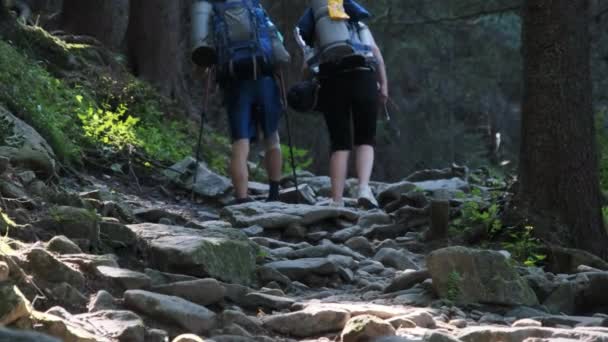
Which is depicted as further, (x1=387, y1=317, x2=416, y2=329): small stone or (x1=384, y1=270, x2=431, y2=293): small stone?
(x1=384, y1=270, x2=431, y2=293): small stone

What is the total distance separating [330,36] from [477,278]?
397 cm

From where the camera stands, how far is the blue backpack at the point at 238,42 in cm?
956

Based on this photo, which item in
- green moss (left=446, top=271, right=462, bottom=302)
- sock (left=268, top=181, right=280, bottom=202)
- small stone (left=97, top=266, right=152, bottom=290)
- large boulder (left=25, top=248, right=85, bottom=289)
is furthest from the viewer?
sock (left=268, top=181, right=280, bottom=202)

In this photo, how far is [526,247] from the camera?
304 inches

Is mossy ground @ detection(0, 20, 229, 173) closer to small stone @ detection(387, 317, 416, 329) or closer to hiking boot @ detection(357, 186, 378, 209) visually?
hiking boot @ detection(357, 186, 378, 209)

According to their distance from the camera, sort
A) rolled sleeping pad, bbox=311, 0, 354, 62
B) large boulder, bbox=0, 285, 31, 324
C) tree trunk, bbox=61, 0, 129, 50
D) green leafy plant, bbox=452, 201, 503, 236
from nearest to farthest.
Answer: large boulder, bbox=0, 285, 31, 324 → green leafy plant, bbox=452, 201, 503, 236 → rolled sleeping pad, bbox=311, 0, 354, 62 → tree trunk, bbox=61, 0, 129, 50

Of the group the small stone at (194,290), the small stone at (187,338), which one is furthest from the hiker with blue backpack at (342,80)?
the small stone at (187,338)

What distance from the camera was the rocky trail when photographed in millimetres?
4676

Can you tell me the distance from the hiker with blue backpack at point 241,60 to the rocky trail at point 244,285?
161 centimetres

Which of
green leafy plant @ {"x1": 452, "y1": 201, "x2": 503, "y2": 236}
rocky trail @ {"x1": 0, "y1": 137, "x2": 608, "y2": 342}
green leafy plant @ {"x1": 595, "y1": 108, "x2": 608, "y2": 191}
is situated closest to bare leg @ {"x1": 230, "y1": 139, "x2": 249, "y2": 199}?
rocky trail @ {"x1": 0, "y1": 137, "x2": 608, "y2": 342}

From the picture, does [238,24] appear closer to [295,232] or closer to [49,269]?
[295,232]

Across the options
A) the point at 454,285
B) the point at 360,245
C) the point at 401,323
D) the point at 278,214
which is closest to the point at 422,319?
the point at 401,323

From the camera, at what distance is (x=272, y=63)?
9.70 metres

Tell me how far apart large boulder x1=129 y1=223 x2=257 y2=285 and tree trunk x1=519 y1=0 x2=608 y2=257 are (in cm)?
253
